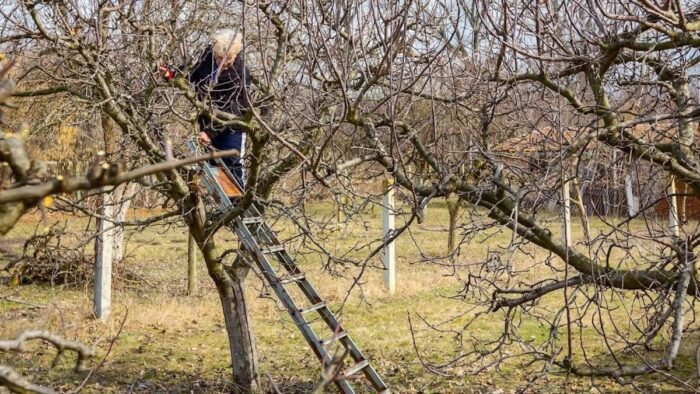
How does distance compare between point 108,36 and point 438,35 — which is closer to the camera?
point 438,35

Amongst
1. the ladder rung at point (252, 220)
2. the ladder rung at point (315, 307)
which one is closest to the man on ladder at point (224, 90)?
the ladder rung at point (252, 220)

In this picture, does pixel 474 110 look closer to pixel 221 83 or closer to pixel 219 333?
pixel 221 83

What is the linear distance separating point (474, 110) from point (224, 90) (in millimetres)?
2015

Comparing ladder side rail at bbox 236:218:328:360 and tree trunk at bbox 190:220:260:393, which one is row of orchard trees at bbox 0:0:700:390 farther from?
ladder side rail at bbox 236:218:328:360

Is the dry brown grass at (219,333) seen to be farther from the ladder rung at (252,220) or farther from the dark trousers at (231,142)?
the dark trousers at (231,142)

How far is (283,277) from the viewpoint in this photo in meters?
5.63

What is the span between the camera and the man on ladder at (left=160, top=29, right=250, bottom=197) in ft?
20.0

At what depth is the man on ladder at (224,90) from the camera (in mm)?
6098

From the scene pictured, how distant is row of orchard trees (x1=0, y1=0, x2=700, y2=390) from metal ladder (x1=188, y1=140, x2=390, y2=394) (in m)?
0.19

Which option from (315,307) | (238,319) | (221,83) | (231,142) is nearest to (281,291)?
(315,307)

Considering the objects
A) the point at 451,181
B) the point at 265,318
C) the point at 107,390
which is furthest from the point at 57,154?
the point at 451,181

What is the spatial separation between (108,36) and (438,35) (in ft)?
9.53

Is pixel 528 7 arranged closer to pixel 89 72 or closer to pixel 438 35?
pixel 438 35

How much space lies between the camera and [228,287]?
666 cm
